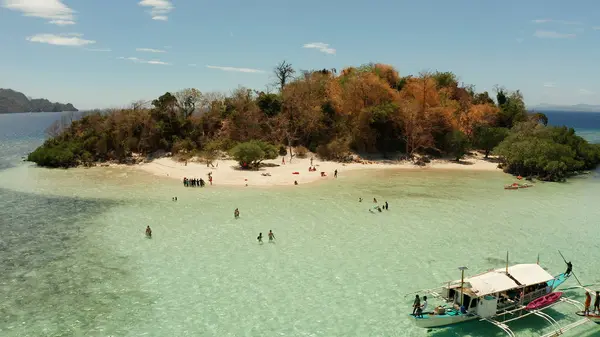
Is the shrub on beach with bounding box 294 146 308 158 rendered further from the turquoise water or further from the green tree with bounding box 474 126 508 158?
the green tree with bounding box 474 126 508 158

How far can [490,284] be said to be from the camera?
63.6 ft

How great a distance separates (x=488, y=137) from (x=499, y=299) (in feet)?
177

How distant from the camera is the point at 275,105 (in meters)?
74.6

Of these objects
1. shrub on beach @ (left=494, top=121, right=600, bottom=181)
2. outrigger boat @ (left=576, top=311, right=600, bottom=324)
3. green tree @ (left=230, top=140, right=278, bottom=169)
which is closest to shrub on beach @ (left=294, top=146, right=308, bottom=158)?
green tree @ (left=230, top=140, right=278, bottom=169)

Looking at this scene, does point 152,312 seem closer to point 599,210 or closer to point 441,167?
point 599,210

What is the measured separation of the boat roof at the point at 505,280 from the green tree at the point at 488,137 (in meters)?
50.5

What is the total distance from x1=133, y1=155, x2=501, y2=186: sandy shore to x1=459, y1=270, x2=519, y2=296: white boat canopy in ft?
104

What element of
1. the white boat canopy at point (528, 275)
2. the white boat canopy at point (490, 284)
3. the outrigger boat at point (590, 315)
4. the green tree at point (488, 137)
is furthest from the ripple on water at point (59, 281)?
the green tree at point (488, 137)

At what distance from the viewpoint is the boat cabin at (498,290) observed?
61.6ft

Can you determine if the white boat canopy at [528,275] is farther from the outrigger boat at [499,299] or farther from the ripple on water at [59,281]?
the ripple on water at [59,281]

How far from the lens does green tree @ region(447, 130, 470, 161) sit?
6538 cm

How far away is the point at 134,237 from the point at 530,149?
161 feet

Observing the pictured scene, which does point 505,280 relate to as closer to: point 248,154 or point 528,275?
point 528,275

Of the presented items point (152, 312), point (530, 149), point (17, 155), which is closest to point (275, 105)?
point (530, 149)
